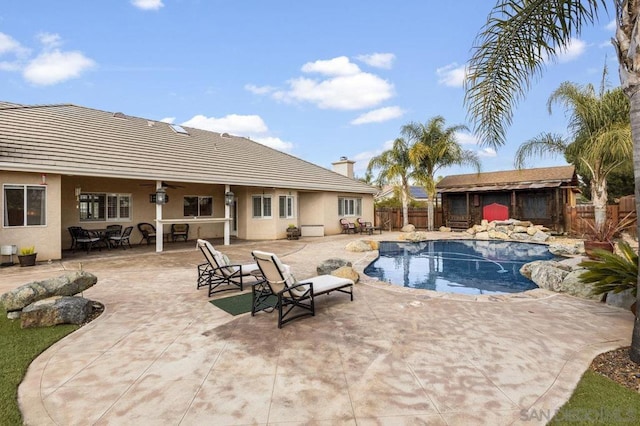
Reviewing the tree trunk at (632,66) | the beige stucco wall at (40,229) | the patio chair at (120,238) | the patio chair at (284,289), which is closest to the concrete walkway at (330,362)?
the patio chair at (284,289)

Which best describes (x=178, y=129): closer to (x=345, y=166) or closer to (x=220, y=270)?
(x=345, y=166)

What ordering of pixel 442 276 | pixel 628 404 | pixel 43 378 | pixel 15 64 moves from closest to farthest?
pixel 628 404 → pixel 43 378 → pixel 442 276 → pixel 15 64

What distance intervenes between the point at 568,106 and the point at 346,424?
16.0 meters

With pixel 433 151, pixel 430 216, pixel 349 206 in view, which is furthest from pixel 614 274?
pixel 430 216

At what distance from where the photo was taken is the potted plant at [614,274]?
14.2 feet

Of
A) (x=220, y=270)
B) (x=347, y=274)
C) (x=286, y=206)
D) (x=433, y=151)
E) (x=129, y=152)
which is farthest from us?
(x=433, y=151)

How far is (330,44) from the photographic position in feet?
55.9

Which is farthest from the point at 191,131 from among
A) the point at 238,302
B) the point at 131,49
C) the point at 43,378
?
the point at 43,378

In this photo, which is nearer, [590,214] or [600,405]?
[600,405]

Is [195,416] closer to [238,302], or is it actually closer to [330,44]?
[238,302]

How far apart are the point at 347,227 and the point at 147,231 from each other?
11.3 m

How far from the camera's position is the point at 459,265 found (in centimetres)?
1135

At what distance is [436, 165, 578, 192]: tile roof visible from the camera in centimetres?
1961

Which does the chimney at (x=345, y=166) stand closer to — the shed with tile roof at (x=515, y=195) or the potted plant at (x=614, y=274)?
the shed with tile roof at (x=515, y=195)
